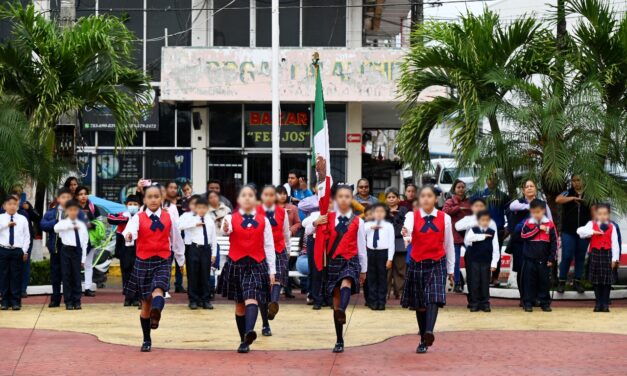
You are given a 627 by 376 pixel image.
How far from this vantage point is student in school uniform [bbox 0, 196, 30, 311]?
15.9 m

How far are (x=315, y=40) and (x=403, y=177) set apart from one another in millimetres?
10074

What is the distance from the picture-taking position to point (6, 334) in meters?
12.9

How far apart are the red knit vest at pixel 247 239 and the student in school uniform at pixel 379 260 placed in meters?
4.48

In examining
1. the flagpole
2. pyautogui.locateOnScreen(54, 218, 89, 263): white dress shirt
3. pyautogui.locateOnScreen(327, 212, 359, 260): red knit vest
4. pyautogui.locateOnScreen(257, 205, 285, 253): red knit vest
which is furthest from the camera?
the flagpole

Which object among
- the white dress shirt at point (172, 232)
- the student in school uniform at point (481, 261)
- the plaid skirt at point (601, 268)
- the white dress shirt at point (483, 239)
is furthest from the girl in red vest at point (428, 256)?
the plaid skirt at point (601, 268)

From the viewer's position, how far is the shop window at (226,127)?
27969 millimetres

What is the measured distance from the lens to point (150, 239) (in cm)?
1194

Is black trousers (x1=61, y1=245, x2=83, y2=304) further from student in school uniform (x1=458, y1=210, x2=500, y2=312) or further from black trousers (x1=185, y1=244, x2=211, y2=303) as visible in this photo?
student in school uniform (x1=458, y1=210, x2=500, y2=312)

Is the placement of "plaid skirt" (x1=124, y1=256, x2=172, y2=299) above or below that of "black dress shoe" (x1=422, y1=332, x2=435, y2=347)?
above

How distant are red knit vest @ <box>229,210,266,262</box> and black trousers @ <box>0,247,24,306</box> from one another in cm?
526

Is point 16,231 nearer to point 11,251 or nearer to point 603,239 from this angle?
point 11,251

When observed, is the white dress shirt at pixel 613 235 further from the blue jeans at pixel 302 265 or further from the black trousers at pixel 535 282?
the blue jeans at pixel 302 265

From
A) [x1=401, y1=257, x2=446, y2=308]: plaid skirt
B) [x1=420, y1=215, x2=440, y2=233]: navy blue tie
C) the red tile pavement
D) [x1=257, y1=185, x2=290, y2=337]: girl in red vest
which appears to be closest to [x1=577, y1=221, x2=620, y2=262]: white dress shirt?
the red tile pavement

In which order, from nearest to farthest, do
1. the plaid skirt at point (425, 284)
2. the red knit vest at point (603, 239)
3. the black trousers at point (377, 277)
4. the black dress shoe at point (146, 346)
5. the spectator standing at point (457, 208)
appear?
the black dress shoe at point (146, 346) → the plaid skirt at point (425, 284) → the red knit vest at point (603, 239) → the black trousers at point (377, 277) → the spectator standing at point (457, 208)
